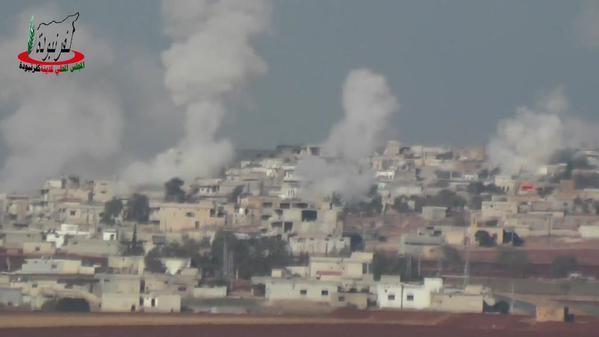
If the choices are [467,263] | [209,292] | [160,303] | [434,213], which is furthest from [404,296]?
[434,213]

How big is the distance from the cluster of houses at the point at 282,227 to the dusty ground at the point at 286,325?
1.48 meters

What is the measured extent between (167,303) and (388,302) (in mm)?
2813

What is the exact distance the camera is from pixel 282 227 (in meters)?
39.6

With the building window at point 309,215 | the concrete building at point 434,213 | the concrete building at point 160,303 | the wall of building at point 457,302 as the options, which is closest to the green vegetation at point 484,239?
the building window at point 309,215

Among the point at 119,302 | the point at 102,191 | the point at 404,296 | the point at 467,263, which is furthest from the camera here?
the point at 102,191

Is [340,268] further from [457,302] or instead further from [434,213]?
[434,213]

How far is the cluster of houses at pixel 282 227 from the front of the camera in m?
28.0

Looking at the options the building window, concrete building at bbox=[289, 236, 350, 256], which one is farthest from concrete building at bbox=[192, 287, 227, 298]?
the building window

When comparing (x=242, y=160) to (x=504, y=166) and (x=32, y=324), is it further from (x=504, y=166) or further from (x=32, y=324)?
(x=32, y=324)

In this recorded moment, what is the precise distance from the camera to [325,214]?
133 ft

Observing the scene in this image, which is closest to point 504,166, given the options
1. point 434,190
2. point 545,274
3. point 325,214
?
point 434,190

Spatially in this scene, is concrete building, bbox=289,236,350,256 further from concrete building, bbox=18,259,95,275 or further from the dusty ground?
the dusty ground

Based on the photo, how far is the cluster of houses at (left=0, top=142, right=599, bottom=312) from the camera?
2803cm

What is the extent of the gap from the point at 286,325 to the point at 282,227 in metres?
14.9
